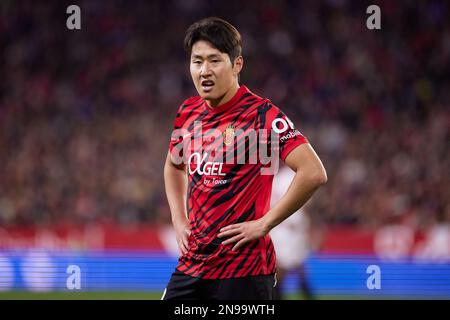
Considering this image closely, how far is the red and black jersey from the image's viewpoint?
14.0 feet

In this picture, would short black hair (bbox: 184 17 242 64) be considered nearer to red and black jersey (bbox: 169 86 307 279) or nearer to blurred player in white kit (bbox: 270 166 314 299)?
red and black jersey (bbox: 169 86 307 279)

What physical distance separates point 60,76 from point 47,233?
522cm

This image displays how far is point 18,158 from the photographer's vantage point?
15.7 metres

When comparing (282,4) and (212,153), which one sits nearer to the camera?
(212,153)

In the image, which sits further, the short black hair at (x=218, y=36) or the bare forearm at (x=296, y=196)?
the short black hair at (x=218, y=36)

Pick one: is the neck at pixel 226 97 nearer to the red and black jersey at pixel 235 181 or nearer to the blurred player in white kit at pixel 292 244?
the red and black jersey at pixel 235 181

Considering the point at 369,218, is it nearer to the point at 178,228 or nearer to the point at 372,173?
the point at 372,173

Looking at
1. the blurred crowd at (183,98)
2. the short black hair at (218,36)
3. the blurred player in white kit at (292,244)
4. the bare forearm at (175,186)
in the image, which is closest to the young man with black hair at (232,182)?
the short black hair at (218,36)

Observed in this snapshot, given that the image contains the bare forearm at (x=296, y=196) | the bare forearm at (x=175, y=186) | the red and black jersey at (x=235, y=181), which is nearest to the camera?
the bare forearm at (x=296, y=196)

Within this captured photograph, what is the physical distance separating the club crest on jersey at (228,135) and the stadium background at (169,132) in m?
7.22

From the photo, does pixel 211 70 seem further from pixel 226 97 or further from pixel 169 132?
pixel 169 132

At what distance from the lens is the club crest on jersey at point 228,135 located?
14.4ft

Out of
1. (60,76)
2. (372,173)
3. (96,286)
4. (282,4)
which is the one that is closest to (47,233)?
(96,286)

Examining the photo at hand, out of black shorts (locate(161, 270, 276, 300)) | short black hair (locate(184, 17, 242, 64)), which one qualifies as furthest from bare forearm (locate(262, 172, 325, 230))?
short black hair (locate(184, 17, 242, 64))
